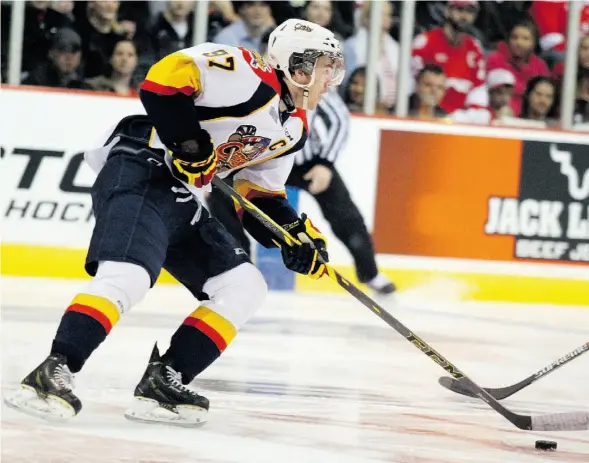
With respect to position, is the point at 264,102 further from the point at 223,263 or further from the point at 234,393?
the point at 234,393

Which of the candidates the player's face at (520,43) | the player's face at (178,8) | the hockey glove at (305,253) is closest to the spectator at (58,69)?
the player's face at (178,8)

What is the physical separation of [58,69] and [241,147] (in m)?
2.96

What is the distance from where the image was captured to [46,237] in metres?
5.54

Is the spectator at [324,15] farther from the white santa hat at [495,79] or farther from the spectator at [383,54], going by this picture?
the white santa hat at [495,79]

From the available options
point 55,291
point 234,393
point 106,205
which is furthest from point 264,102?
point 55,291

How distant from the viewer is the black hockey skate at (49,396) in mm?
2479

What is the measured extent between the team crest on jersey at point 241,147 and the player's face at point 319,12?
2.94m

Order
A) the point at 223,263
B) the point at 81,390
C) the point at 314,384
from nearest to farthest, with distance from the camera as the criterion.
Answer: the point at 223,263 → the point at 81,390 → the point at 314,384

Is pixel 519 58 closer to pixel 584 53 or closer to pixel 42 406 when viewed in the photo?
pixel 584 53

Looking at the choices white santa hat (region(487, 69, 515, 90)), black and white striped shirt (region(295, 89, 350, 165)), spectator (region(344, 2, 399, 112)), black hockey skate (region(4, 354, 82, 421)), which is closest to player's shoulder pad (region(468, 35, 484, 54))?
white santa hat (region(487, 69, 515, 90))

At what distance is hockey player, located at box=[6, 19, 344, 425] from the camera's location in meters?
2.55

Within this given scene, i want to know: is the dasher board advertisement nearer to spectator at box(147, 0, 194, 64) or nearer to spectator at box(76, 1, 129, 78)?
spectator at box(147, 0, 194, 64)

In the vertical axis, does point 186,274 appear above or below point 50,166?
above

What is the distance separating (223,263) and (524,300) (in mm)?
3399
